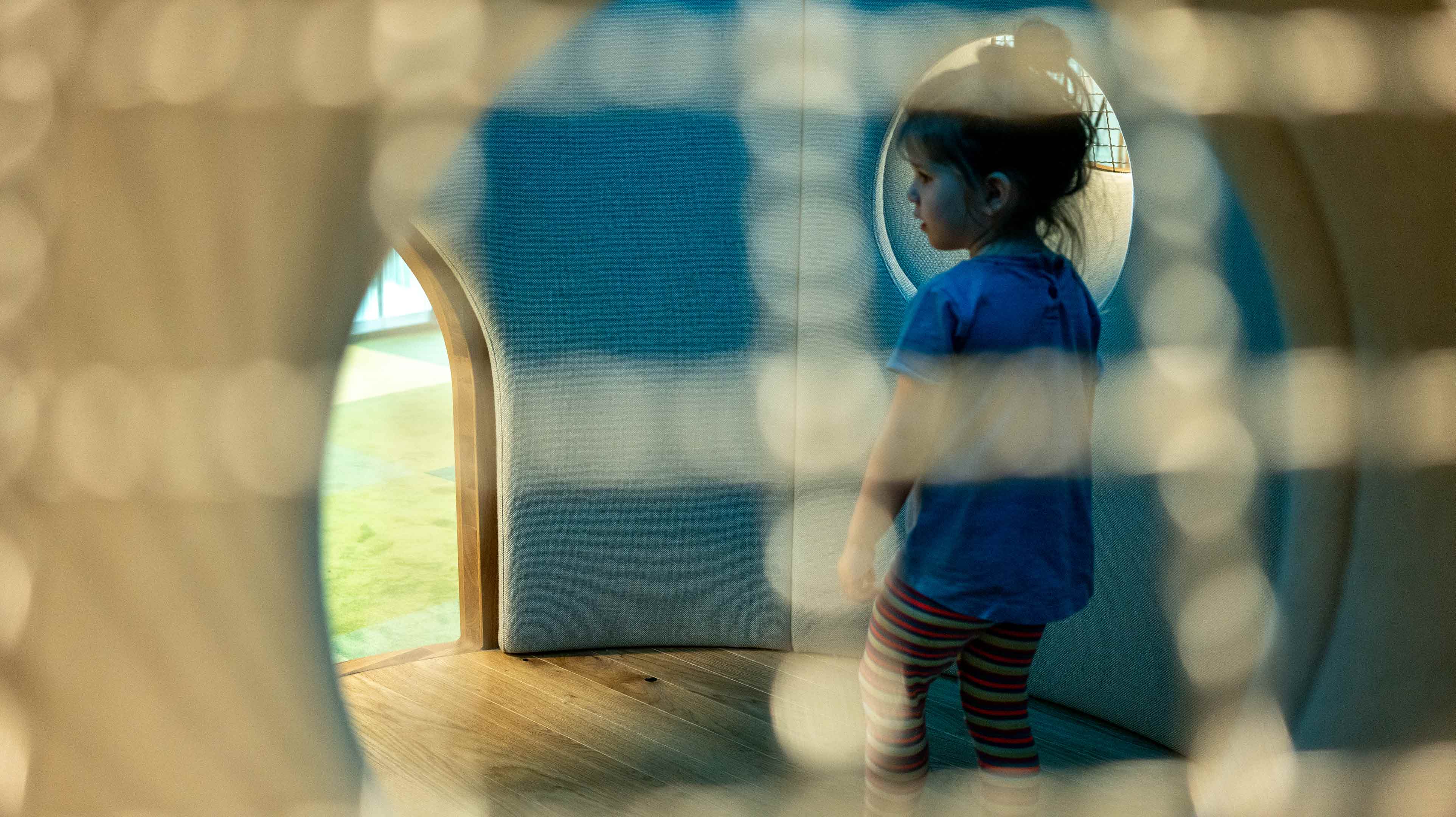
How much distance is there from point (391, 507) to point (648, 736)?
1294 mm

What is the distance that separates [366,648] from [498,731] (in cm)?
45

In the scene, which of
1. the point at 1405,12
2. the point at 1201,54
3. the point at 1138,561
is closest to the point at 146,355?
the point at 1201,54

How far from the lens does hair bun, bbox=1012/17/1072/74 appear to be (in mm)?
→ 936

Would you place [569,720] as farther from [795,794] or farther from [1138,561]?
[1138,561]

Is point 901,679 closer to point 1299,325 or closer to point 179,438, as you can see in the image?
point 1299,325

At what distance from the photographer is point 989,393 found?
901 millimetres

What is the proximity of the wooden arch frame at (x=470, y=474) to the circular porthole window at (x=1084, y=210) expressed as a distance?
56 cm

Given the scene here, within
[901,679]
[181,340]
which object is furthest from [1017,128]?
[181,340]

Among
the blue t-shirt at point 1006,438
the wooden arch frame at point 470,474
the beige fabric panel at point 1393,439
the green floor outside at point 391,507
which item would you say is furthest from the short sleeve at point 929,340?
the wooden arch frame at point 470,474

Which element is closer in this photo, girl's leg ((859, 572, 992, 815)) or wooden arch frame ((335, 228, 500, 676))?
girl's leg ((859, 572, 992, 815))

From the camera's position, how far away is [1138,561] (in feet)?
4.43

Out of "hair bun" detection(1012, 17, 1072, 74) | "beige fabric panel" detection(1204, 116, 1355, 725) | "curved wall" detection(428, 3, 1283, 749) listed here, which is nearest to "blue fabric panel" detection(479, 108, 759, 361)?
"curved wall" detection(428, 3, 1283, 749)

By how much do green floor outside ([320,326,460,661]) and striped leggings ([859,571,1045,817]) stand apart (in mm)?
573

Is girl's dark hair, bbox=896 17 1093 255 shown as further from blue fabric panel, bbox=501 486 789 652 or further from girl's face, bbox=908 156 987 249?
blue fabric panel, bbox=501 486 789 652
